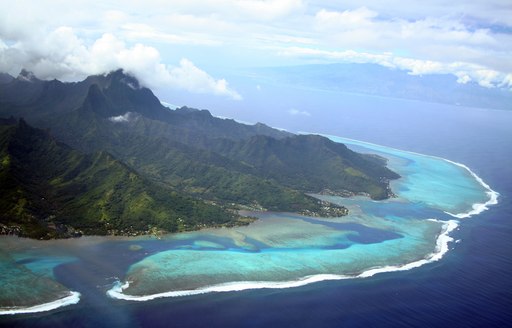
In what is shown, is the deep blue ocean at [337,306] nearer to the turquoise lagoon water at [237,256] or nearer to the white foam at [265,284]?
the white foam at [265,284]

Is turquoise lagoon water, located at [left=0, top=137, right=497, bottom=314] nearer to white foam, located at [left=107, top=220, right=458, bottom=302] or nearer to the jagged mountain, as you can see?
white foam, located at [left=107, top=220, right=458, bottom=302]

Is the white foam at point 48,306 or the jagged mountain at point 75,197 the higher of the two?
the jagged mountain at point 75,197

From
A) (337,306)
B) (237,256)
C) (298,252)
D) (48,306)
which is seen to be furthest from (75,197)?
(337,306)

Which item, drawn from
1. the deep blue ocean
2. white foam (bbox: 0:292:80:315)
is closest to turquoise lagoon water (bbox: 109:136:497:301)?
the deep blue ocean

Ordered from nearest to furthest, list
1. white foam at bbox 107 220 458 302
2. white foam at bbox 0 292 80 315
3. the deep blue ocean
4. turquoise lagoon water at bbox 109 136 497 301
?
white foam at bbox 0 292 80 315 → the deep blue ocean → white foam at bbox 107 220 458 302 → turquoise lagoon water at bbox 109 136 497 301

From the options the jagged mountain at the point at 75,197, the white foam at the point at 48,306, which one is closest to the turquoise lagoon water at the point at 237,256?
the white foam at the point at 48,306

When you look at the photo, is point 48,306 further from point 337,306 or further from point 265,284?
point 337,306
